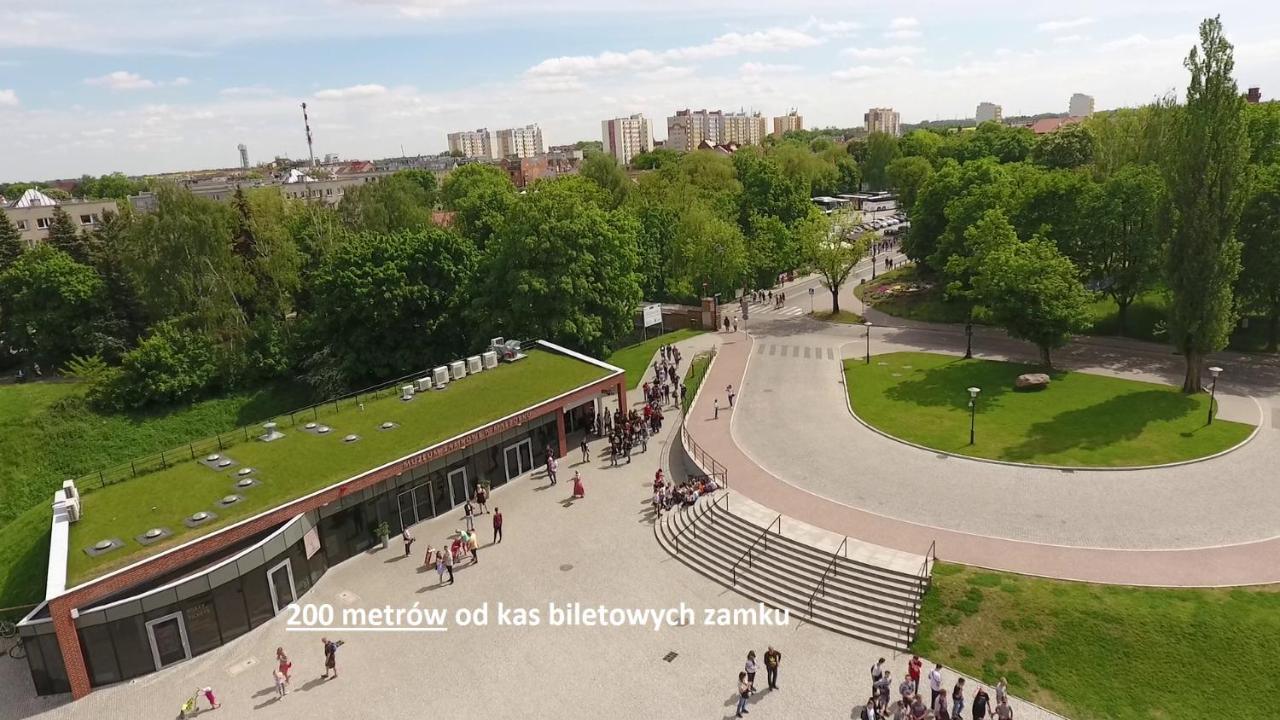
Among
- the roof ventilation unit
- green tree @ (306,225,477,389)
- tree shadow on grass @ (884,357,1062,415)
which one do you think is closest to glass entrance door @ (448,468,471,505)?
the roof ventilation unit

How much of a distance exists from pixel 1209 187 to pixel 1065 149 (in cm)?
6939

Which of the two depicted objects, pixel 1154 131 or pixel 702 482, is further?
pixel 1154 131

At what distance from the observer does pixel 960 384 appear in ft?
125

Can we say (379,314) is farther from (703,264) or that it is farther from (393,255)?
(703,264)

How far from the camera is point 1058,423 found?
32188mm

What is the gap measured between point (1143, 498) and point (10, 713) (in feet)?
113

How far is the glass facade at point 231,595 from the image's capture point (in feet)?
66.8

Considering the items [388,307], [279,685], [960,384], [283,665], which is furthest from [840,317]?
[279,685]

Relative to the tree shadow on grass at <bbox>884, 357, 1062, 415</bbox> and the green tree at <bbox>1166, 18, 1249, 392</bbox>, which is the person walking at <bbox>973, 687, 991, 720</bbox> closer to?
the tree shadow on grass at <bbox>884, 357, 1062, 415</bbox>

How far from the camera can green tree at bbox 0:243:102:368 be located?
Result: 53.8 metres

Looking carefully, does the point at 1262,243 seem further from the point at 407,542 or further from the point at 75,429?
the point at 75,429

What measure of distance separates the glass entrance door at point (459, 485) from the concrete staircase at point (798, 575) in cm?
845

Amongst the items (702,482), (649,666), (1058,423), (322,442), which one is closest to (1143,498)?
(1058,423)

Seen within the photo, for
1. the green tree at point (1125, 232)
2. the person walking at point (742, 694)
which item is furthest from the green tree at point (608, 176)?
the person walking at point (742, 694)
